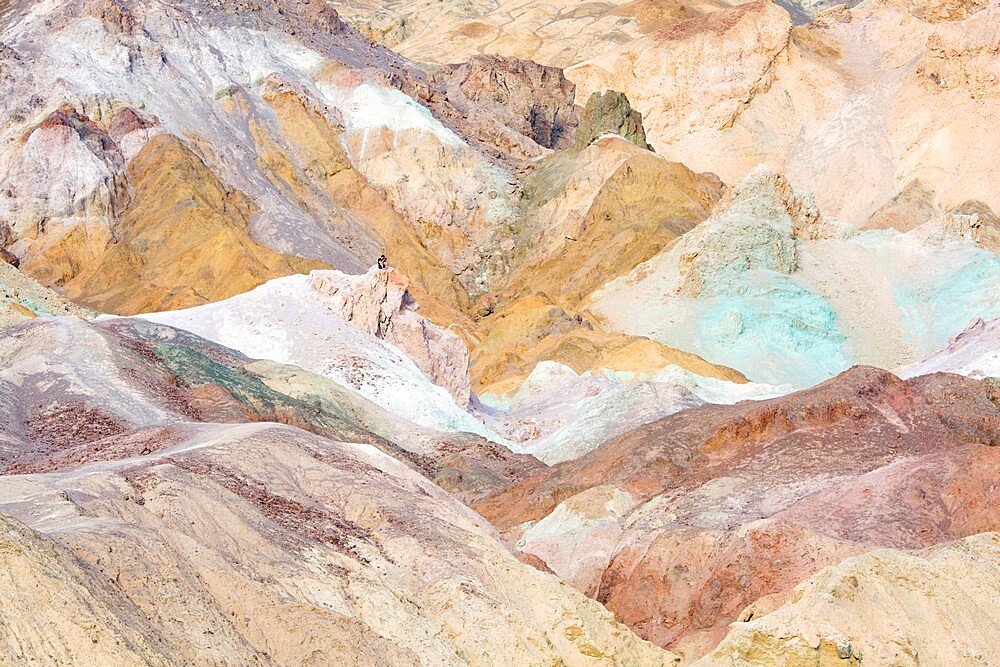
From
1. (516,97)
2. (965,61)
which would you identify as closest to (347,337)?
(965,61)

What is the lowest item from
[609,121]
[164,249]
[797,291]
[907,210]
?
[907,210]

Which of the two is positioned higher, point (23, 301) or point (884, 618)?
point (884, 618)

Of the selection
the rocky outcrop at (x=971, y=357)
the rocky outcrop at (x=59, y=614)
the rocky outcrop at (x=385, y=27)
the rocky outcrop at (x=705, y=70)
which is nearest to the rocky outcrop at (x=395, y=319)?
the rocky outcrop at (x=971, y=357)

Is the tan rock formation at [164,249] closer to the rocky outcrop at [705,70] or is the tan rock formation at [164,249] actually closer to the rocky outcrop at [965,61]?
the rocky outcrop at [705,70]

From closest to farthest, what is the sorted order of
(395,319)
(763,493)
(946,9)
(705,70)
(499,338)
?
(763,493) < (395,319) < (499,338) < (946,9) < (705,70)

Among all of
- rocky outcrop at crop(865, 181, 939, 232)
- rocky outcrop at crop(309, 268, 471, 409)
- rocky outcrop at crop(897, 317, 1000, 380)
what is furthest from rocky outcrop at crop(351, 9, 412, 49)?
rocky outcrop at crop(897, 317, 1000, 380)

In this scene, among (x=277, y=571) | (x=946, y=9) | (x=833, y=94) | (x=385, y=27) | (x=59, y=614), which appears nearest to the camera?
(x=59, y=614)

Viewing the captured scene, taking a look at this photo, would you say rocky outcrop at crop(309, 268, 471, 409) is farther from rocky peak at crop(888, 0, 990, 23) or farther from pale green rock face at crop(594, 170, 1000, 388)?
rocky peak at crop(888, 0, 990, 23)

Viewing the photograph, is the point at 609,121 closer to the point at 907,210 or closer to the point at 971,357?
the point at 907,210

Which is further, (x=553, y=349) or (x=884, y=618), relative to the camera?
(x=553, y=349)
